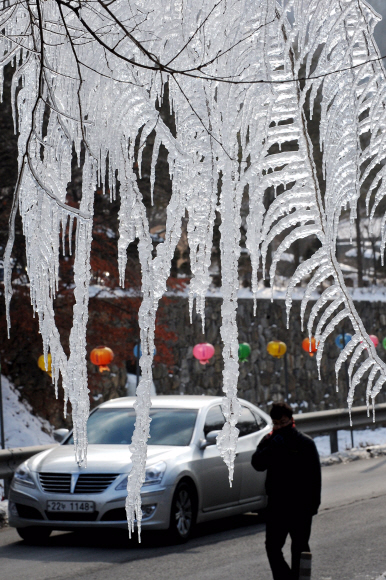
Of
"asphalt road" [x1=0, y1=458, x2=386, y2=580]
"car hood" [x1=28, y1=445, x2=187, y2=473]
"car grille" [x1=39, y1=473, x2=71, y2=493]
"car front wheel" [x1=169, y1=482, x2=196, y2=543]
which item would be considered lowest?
"asphalt road" [x1=0, y1=458, x2=386, y2=580]

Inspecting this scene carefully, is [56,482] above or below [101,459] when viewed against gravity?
below

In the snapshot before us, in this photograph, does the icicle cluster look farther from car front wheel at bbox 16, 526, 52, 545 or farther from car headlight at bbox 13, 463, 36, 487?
car front wheel at bbox 16, 526, 52, 545

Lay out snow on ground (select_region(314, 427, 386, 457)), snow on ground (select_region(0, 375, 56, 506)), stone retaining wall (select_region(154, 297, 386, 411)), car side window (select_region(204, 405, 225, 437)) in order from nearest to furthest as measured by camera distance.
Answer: car side window (select_region(204, 405, 225, 437)), snow on ground (select_region(0, 375, 56, 506)), snow on ground (select_region(314, 427, 386, 457)), stone retaining wall (select_region(154, 297, 386, 411))

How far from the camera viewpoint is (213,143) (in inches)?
57.5

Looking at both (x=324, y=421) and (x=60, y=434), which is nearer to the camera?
(x=60, y=434)

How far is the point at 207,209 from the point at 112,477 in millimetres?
6980

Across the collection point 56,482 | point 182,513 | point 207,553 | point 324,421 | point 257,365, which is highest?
point 257,365

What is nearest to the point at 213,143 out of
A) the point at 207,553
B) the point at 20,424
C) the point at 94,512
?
the point at 207,553

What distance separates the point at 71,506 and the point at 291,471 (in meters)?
2.97

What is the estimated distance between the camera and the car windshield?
8.80 meters

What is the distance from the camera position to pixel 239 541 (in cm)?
830

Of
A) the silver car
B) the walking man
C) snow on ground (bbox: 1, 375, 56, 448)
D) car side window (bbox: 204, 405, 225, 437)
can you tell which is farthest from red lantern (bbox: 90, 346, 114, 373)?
the walking man

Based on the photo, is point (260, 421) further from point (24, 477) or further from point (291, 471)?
point (291, 471)

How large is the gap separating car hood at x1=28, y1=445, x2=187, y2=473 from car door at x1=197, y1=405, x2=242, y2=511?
1.00 feet
